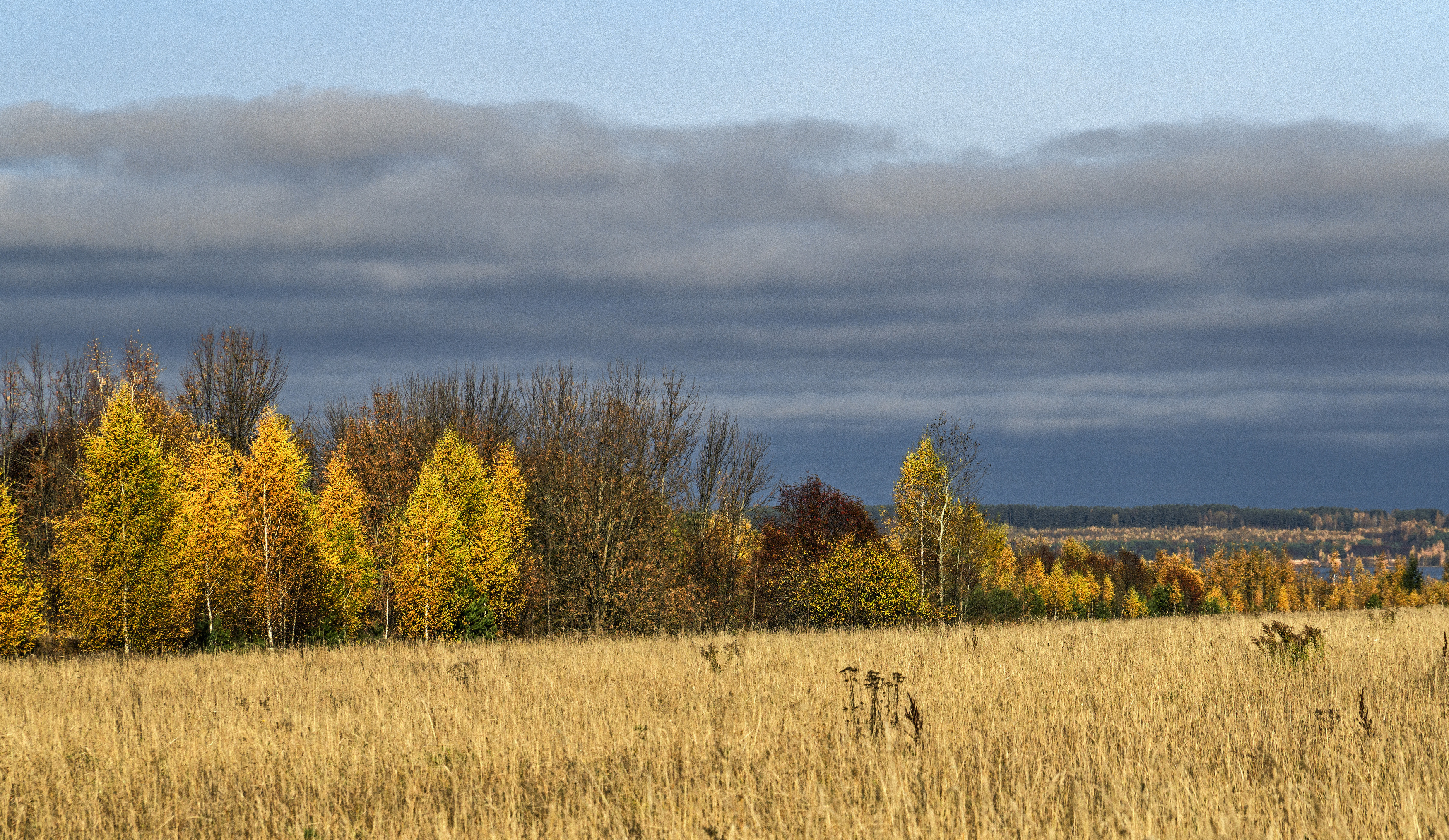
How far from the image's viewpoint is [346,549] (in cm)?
4091

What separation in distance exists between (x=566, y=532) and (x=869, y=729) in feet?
86.2

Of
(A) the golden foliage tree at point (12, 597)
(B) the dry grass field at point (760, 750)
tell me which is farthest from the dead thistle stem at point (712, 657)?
(A) the golden foliage tree at point (12, 597)

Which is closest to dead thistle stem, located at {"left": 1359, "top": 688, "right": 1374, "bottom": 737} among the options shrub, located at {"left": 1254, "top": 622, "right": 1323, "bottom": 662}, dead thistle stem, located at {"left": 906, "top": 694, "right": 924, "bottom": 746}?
dead thistle stem, located at {"left": 906, "top": 694, "right": 924, "bottom": 746}

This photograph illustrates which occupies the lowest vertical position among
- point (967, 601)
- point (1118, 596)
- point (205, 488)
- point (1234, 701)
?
point (1118, 596)

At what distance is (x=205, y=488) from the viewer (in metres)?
36.0

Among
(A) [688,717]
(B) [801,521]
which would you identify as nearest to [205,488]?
(B) [801,521]

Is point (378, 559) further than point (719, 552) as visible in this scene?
No

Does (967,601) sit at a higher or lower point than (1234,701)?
lower

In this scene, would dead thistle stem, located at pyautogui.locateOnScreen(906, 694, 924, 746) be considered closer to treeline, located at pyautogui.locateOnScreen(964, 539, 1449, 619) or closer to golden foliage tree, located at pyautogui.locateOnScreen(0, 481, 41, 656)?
golden foliage tree, located at pyautogui.locateOnScreen(0, 481, 41, 656)

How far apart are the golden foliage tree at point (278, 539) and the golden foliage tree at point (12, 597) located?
235 inches

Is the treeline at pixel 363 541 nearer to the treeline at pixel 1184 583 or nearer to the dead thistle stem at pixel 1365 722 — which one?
the dead thistle stem at pixel 1365 722

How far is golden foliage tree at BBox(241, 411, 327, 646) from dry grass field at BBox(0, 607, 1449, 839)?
58.2ft

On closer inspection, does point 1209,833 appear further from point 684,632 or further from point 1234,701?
point 684,632

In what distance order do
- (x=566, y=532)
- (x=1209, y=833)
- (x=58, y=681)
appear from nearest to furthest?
(x=1209, y=833) < (x=58, y=681) < (x=566, y=532)
